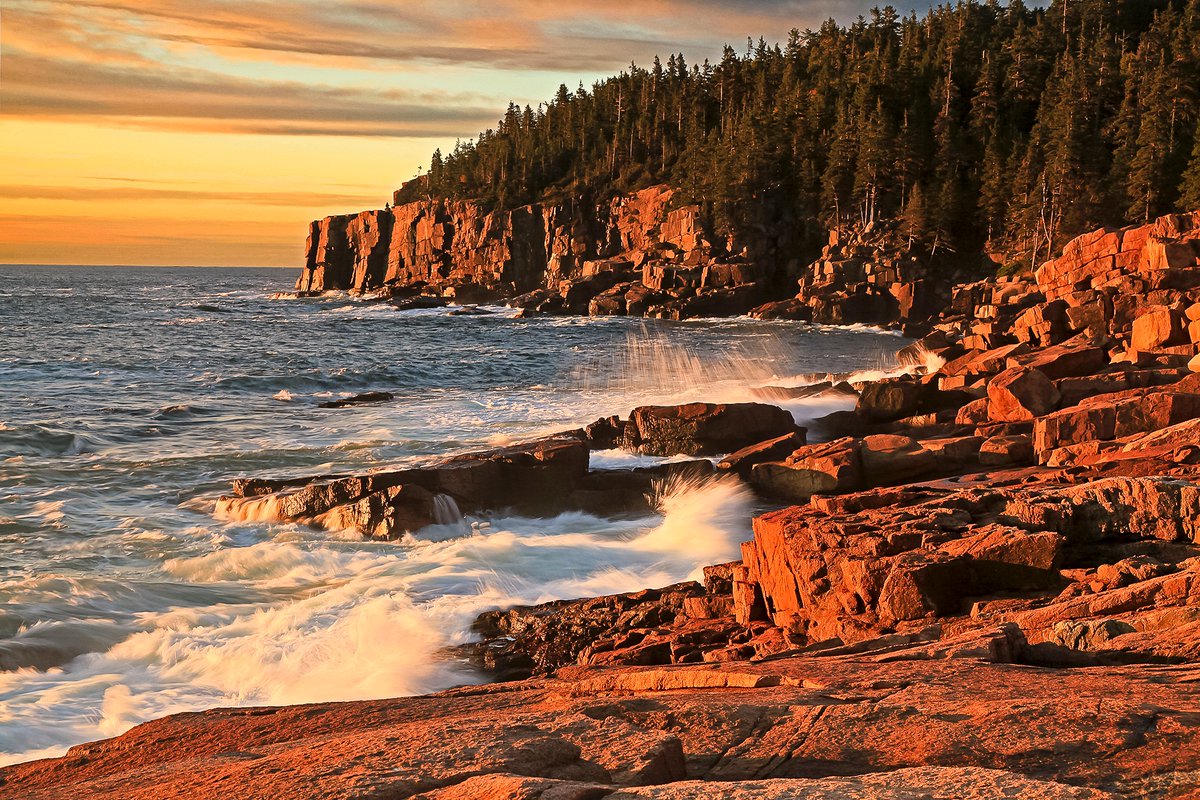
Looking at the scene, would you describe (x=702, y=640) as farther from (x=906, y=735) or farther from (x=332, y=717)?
(x=906, y=735)

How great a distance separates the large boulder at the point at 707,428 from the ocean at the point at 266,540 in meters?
0.82

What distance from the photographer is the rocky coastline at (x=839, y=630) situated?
549 centimetres

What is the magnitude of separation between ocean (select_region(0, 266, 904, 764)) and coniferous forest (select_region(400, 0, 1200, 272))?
129ft

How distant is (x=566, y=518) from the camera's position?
20.3m

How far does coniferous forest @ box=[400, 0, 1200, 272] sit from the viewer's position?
256 ft

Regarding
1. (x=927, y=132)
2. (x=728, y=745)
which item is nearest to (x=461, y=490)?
(x=728, y=745)

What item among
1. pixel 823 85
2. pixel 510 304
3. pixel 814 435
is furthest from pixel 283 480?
pixel 823 85

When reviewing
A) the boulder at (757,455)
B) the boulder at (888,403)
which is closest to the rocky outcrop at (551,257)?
the boulder at (888,403)

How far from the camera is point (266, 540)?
62.6 feet

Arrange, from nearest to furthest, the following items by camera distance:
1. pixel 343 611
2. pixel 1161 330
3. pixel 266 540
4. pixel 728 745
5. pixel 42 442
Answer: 1. pixel 728 745
2. pixel 343 611
3. pixel 266 540
4. pixel 1161 330
5. pixel 42 442

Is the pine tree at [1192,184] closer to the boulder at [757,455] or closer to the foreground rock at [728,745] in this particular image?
the boulder at [757,455]

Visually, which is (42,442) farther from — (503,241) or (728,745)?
(503,241)

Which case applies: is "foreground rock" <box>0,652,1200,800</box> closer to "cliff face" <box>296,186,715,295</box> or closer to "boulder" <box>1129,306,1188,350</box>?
"boulder" <box>1129,306,1188,350</box>

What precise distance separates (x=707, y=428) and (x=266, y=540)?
1013 centimetres
